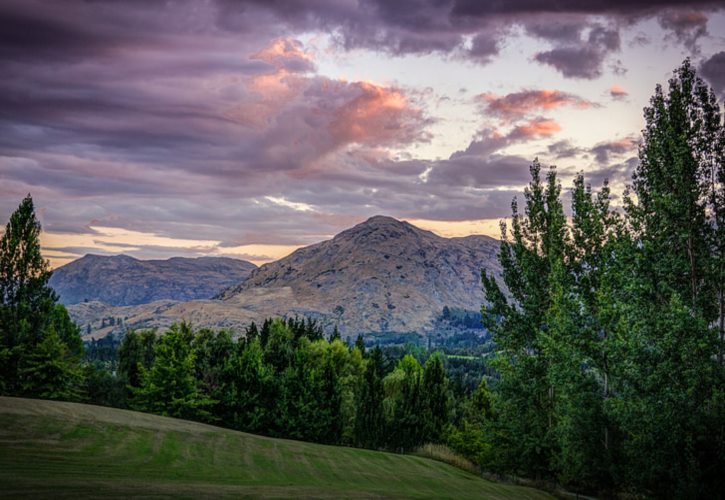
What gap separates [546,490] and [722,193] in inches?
1175

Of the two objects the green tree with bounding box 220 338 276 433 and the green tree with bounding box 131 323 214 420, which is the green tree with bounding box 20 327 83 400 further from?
the green tree with bounding box 220 338 276 433

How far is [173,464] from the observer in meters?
36.8

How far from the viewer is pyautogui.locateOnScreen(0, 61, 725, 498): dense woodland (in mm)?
33594

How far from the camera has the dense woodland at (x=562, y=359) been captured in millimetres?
33594

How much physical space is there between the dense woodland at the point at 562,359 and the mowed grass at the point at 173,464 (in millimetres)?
8385

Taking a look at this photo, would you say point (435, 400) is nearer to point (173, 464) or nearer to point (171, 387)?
point (171, 387)

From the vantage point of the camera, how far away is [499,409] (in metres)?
55.0

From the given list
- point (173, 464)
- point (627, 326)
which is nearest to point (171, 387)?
point (173, 464)

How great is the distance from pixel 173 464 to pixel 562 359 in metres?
31.0

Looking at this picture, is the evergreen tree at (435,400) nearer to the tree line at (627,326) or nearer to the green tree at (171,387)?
the tree line at (627,326)

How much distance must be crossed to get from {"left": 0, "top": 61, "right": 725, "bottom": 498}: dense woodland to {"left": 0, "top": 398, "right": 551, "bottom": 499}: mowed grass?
27.5 feet

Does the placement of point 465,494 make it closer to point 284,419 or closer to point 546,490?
point 546,490

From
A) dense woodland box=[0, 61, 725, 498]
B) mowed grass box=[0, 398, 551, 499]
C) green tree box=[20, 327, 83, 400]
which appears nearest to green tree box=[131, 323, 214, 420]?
dense woodland box=[0, 61, 725, 498]

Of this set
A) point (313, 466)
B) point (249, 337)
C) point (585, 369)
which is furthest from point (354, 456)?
point (249, 337)
